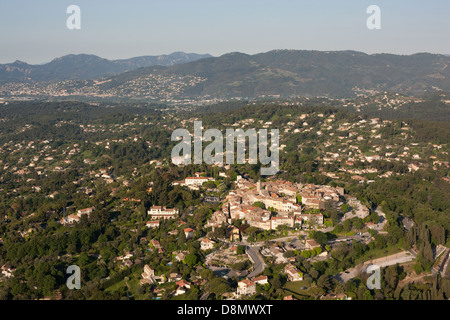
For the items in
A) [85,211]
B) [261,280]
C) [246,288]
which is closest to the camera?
[246,288]

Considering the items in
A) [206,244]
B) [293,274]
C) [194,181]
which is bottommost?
[293,274]

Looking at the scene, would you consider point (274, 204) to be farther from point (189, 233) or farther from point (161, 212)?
point (161, 212)

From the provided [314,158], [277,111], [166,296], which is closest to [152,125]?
[277,111]

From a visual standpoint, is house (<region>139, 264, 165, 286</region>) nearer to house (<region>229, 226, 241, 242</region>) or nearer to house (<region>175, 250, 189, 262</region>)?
house (<region>175, 250, 189, 262</region>)

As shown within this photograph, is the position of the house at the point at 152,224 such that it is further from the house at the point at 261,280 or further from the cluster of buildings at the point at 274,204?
the house at the point at 261,280

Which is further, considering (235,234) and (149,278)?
(235,234)

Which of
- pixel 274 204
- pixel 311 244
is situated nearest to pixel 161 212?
pixel 274 204

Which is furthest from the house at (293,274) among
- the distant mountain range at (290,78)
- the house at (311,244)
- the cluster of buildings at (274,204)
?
the distant mountain range at (290,78)

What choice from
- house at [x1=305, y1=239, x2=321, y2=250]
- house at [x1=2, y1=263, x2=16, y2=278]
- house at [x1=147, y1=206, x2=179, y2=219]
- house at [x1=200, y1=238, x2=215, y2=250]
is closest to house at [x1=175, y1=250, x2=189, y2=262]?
house at [x1=200, y1=238, x2=215, y2=250]
